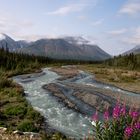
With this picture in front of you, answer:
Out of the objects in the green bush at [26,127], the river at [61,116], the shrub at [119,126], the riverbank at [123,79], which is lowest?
the riverbank at [123,79]

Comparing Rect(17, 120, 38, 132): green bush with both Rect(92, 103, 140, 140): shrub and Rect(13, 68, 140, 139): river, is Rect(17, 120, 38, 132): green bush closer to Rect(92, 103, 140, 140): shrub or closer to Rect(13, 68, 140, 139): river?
Rect(13, 68, 140, 139): river

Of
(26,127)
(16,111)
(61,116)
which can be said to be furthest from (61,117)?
(26,127)

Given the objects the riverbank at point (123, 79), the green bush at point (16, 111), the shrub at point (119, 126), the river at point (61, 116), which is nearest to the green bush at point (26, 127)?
the river at point (61, 116)

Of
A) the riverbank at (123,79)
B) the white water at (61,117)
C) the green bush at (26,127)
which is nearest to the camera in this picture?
the green bush at (26,127)

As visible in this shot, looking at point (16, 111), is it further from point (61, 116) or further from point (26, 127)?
point (26, 127)

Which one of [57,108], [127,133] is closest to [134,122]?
[127,133]

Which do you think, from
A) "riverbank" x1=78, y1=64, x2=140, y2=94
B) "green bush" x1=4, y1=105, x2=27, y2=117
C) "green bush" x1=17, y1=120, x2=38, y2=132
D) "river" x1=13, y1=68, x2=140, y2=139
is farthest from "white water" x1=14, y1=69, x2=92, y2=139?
"riverbank" x1=78, y1=64, x2=140, y2=94

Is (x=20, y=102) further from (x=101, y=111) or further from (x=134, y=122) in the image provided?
(x=134, y=122)

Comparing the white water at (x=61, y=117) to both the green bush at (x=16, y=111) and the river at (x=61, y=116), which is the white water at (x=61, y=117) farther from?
the green bush at (x=16, y=111)

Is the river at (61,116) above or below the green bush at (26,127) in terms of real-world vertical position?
below

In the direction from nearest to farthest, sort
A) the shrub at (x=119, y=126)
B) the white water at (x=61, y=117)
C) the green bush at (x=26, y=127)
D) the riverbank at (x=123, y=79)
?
the shrub at (x=119, y=126) → the green bush at (x=26, y=127) → the white water at (x=61, y=117) → the riverbank at (x=123, y=79)

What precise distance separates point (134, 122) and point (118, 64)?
140 metres

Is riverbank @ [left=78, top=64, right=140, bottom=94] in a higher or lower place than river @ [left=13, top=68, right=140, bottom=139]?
lower

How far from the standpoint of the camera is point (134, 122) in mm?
9578
